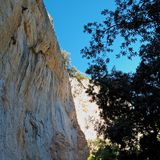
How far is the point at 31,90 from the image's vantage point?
480 inches

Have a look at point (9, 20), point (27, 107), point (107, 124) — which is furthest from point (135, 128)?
point (9, 20)

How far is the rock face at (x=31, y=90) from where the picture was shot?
30.6ft

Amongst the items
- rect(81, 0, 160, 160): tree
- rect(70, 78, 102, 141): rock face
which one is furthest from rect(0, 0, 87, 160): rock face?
rect(70, 78, 102, 141): rock face

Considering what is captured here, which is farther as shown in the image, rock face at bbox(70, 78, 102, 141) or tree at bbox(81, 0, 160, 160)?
rock face at bbox(70, 78, 102, 141)

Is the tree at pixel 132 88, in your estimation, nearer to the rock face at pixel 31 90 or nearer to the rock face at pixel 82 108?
the rock face at pixel 31 90

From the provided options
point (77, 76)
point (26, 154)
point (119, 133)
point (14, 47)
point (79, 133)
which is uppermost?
point (77, 76)

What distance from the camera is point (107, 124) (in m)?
15.1

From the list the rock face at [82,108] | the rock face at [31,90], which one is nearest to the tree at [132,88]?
the rock face at [31,90]

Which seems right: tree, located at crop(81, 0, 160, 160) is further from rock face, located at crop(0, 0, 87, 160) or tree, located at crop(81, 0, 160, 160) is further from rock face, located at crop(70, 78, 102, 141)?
rock face, located at crop(70, 78, 102, 141)

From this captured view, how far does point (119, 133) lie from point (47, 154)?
2753mm

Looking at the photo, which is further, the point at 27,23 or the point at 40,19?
the point at 40,19

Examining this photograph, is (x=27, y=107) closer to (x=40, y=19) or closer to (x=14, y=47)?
(x=14, y=47)

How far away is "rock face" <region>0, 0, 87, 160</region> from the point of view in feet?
30.6

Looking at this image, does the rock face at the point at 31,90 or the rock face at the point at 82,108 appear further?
the rock face at the point at 82,108
